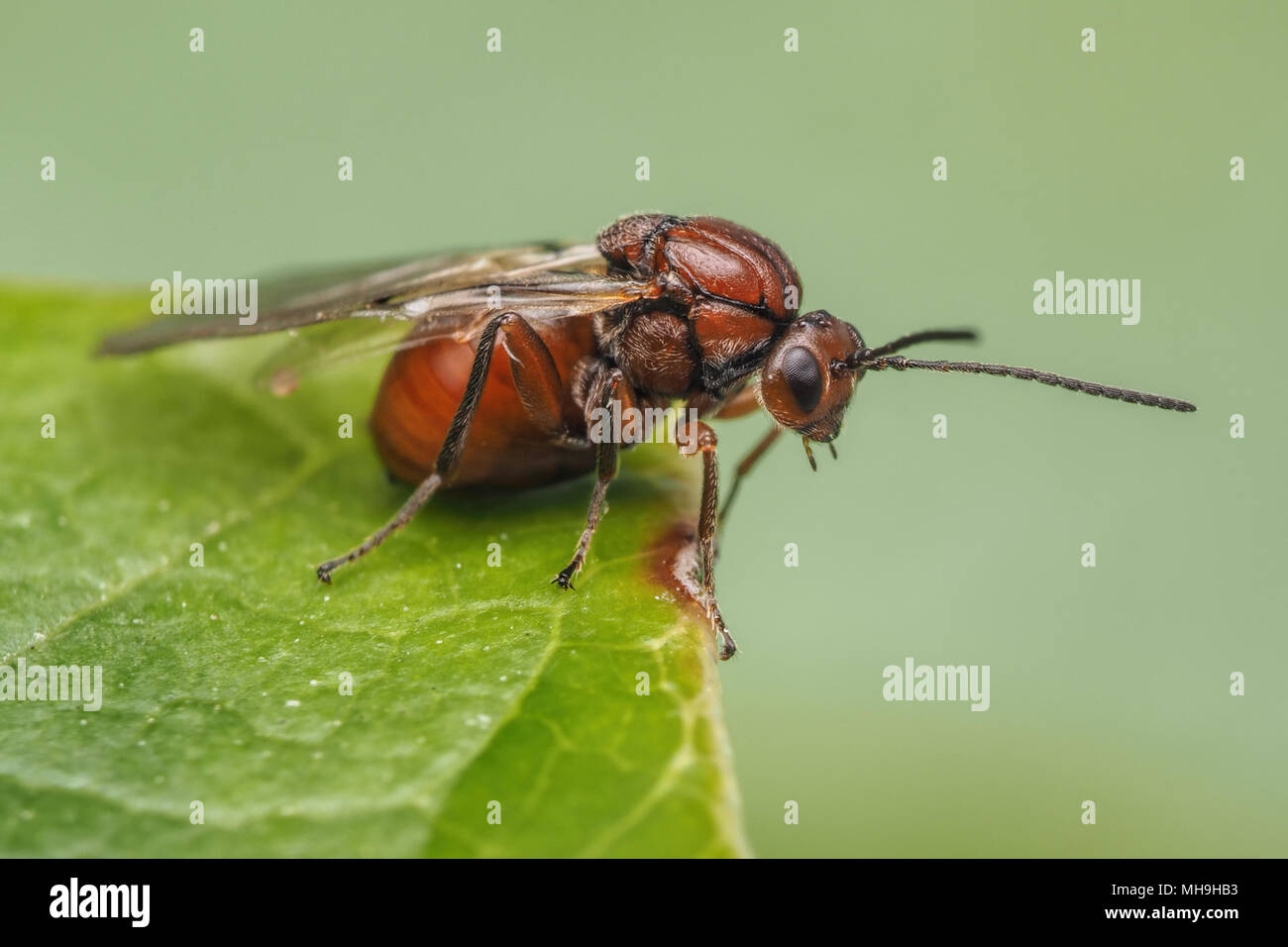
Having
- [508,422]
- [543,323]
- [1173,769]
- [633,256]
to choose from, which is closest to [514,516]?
[508,422]

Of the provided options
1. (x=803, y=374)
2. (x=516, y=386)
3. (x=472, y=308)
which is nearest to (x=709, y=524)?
(x=803, y=374)

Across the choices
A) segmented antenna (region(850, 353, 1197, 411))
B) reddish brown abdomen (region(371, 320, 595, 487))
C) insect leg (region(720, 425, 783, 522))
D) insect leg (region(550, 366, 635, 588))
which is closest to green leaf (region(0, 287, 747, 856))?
insect leg (region(550, 366, 635, 588))

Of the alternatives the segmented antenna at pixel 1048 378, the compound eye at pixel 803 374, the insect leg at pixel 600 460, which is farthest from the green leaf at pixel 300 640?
the segmented antenna at pixel 1048 378

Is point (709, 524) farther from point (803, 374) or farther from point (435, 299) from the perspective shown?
point (435, 299)

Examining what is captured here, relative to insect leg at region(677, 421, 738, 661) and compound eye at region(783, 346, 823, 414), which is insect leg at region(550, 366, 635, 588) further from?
compound eye at region(783, 346, 823, 414)

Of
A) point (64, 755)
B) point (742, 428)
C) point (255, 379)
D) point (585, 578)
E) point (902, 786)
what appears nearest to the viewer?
point (64, 755)

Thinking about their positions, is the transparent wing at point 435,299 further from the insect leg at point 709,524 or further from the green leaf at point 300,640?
the insect leg at point 709,524
